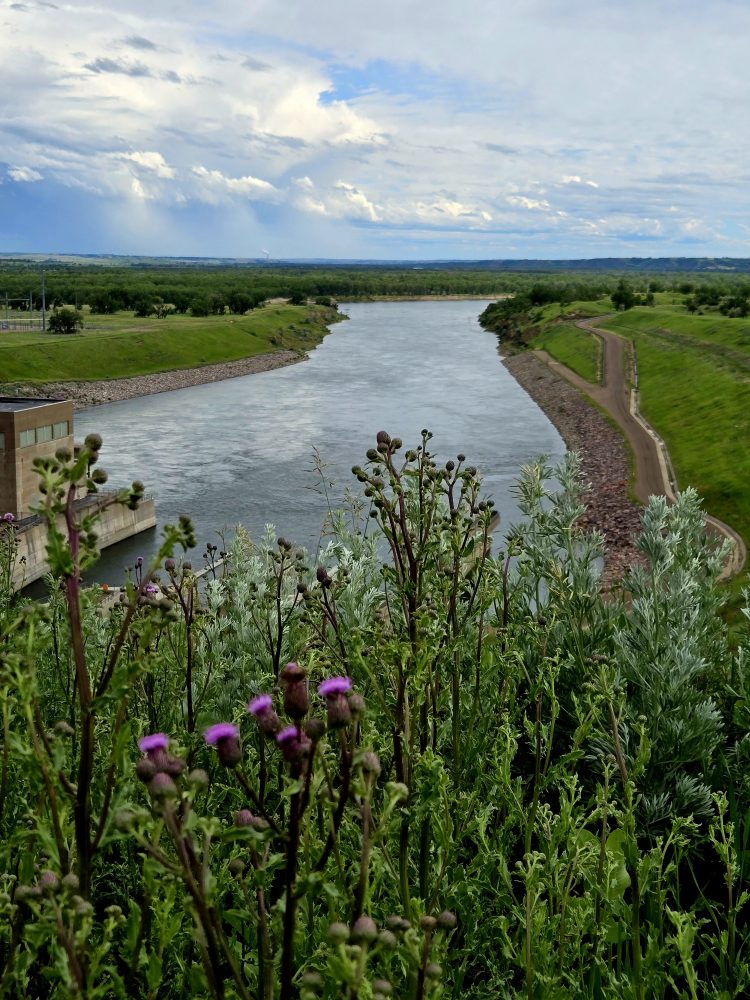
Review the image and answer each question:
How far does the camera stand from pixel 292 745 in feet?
7.10

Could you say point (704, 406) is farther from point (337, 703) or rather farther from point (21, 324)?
point (21, 324)

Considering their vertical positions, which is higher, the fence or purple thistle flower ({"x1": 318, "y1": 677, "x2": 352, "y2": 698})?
the fence

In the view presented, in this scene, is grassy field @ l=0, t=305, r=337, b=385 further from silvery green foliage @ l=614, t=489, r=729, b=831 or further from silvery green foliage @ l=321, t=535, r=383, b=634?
silvery green foliage @ l=614, t=489, r=729, b=831

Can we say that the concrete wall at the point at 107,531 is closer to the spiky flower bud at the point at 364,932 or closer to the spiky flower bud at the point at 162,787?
the spiky flower bud at the point at 162,787

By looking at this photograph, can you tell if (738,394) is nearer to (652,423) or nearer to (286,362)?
(652,423)

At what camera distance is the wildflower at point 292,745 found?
2152 mm

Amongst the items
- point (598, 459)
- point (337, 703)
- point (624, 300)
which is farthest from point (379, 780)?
point (624, 300)

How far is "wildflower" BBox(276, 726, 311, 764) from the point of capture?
215 cm

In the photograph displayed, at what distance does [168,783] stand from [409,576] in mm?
2323

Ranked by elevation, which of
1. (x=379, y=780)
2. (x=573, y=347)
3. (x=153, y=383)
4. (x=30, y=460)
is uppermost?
(x=573, y=347)

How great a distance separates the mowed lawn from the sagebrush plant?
29899mm

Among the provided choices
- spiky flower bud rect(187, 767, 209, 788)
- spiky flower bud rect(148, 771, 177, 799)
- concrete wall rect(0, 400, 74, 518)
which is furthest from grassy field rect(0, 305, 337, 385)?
spiky flower bud rect(148, 771, 177, 799)

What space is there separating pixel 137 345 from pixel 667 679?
85.6 meters

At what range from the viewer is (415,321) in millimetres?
159625
